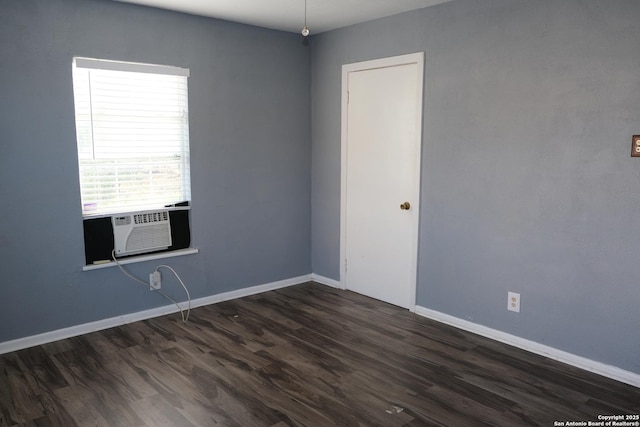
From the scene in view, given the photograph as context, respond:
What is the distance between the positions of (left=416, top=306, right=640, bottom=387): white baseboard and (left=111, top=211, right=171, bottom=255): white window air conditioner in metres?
2.16

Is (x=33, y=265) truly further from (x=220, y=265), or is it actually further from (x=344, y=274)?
(x=344, y=274)

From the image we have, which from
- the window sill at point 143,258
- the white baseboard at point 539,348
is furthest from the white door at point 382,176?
the window sill at point 143,258

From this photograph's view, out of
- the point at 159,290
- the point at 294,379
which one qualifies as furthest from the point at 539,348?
the point at 159,290

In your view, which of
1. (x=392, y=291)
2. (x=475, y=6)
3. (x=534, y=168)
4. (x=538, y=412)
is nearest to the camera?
(x=538, y=412)

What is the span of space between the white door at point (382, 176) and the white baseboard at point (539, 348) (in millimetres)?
310

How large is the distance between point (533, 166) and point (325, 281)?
2.34 m

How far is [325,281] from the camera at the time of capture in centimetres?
482

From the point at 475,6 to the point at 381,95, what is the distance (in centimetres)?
101

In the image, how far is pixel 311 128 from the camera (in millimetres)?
4754

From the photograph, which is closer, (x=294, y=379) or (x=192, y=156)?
(x=294, y=379)

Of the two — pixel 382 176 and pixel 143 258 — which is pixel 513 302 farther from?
pixel 143 258

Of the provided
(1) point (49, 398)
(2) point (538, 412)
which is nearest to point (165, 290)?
(1) point (49, 398)

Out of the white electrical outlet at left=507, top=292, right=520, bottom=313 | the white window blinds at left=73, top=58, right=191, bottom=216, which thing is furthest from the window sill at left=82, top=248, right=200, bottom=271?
the white electrical outlet at left=507, top=292, right=520, bottom=313

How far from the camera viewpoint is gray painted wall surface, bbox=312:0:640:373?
2801 millimetres
